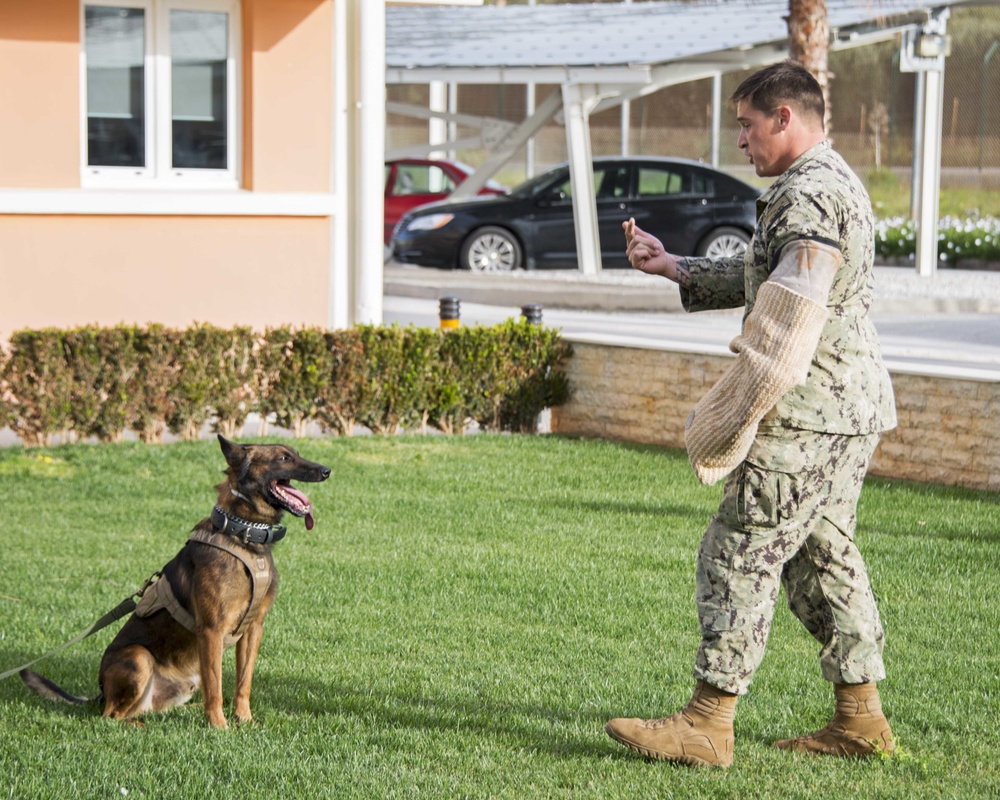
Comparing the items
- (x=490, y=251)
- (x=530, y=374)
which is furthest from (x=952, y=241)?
(x=530, y=374)

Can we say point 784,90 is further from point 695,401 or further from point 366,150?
point 366,150

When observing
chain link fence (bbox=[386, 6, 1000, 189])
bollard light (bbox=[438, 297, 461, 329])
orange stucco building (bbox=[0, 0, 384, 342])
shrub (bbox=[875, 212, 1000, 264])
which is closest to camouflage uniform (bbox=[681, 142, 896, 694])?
bollard light (bbox=[438, 297, 461, 329])

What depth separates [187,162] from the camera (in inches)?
476

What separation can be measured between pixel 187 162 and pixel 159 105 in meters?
0.52

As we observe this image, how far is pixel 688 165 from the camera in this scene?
2145cm

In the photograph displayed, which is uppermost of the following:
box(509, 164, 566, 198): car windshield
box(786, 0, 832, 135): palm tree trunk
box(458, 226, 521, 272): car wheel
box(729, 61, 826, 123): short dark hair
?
box(786, 0, 832, 135): palm tree trunk

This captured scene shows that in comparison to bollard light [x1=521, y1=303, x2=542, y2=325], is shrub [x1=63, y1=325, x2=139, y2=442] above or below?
below

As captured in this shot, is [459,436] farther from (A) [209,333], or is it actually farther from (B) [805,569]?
(B) [805,569]

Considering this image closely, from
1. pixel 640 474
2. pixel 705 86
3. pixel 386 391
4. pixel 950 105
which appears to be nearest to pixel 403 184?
pixel 705 86

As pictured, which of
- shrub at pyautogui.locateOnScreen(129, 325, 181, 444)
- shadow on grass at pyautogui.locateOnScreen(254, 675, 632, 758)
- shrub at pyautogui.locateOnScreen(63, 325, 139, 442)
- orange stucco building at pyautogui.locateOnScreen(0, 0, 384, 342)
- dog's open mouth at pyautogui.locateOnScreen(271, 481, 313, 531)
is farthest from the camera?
orange stucco building at pyautogui.locateOnScreen(0, 0, 384, 342)

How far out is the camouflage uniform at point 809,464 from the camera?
4074 millimetres

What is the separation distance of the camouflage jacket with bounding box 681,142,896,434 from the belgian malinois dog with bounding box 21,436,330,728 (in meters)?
1.48

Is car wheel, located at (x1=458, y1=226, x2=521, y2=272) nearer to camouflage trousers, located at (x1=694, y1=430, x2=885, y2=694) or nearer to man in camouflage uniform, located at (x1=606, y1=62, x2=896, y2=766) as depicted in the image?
man in camouflage uniform, located at (x1=606, y1=62, x2=896, y2=766)

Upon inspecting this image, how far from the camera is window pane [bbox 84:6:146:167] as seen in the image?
11.7 m
